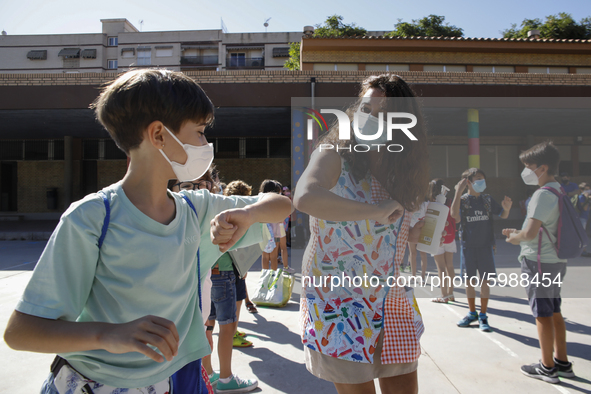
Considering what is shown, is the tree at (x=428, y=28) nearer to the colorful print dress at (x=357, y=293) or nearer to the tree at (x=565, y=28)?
the tree at (x=565, y=28)

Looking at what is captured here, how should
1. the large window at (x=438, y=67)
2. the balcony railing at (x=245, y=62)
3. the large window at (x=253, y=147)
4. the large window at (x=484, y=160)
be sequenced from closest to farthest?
the large window at (x=484, y=160) → the large window at (x=253, y=147) → the large window at (x=438, y=67) → the balcony railing at (x=245, y=62)

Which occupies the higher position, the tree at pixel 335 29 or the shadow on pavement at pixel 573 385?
the tree at pixel 335 29

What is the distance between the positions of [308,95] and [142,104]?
12.0 metres

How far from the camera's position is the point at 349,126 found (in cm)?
182

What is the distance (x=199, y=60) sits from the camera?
5069cm

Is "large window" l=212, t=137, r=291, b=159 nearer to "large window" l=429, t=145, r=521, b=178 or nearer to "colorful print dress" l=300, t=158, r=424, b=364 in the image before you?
"large window" l=429, t=145, r=521, b=178

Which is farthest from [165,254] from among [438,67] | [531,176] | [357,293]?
[438,67]

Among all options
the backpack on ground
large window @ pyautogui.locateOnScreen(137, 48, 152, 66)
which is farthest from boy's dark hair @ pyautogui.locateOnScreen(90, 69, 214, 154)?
large window @ pyautogui.locateOnScreen(137, 48, 152, 66)

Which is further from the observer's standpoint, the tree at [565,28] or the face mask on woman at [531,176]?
the tree at [565,28]

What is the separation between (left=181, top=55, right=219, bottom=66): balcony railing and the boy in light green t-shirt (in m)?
53.3

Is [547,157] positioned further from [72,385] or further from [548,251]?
[72,385]

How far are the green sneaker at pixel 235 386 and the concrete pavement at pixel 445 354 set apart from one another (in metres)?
0.11

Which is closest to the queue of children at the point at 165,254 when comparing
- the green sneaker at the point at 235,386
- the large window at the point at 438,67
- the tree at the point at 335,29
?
the green sneaker at the point at 235,386

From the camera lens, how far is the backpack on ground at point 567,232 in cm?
329
